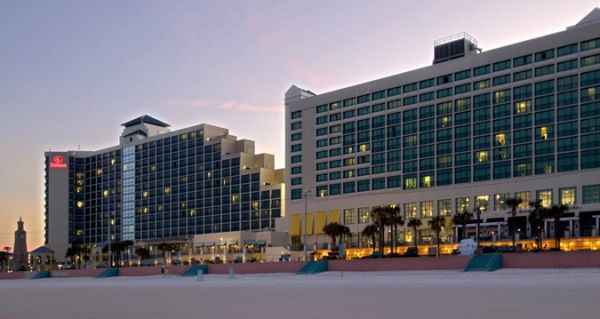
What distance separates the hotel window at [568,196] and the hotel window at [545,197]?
78.7 inches

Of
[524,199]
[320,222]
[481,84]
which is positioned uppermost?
[481,84]

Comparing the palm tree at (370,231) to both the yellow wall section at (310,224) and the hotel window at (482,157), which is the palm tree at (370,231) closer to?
the yellow wall section at (310,224)

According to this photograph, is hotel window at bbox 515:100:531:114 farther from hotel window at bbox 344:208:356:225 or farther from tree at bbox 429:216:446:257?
hotel window at bbox 344:208:356:225

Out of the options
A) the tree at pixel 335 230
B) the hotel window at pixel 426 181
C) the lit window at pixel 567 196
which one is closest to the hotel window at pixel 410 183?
the hotel window at pixel 426 181

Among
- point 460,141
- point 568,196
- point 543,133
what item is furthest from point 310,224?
point 568,196

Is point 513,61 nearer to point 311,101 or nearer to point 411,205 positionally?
point 411,205

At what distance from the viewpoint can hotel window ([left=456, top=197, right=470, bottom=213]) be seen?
136750mm

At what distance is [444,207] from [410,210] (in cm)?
792

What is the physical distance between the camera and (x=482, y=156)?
137000 mm

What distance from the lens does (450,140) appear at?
14262 cm

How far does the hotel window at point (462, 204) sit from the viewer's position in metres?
137

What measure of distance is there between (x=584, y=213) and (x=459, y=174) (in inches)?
1000

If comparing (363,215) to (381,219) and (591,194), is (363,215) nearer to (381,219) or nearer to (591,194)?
(381,219)

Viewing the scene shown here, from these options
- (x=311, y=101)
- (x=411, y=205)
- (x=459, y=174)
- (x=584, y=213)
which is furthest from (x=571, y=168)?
(x=311, y=101)
